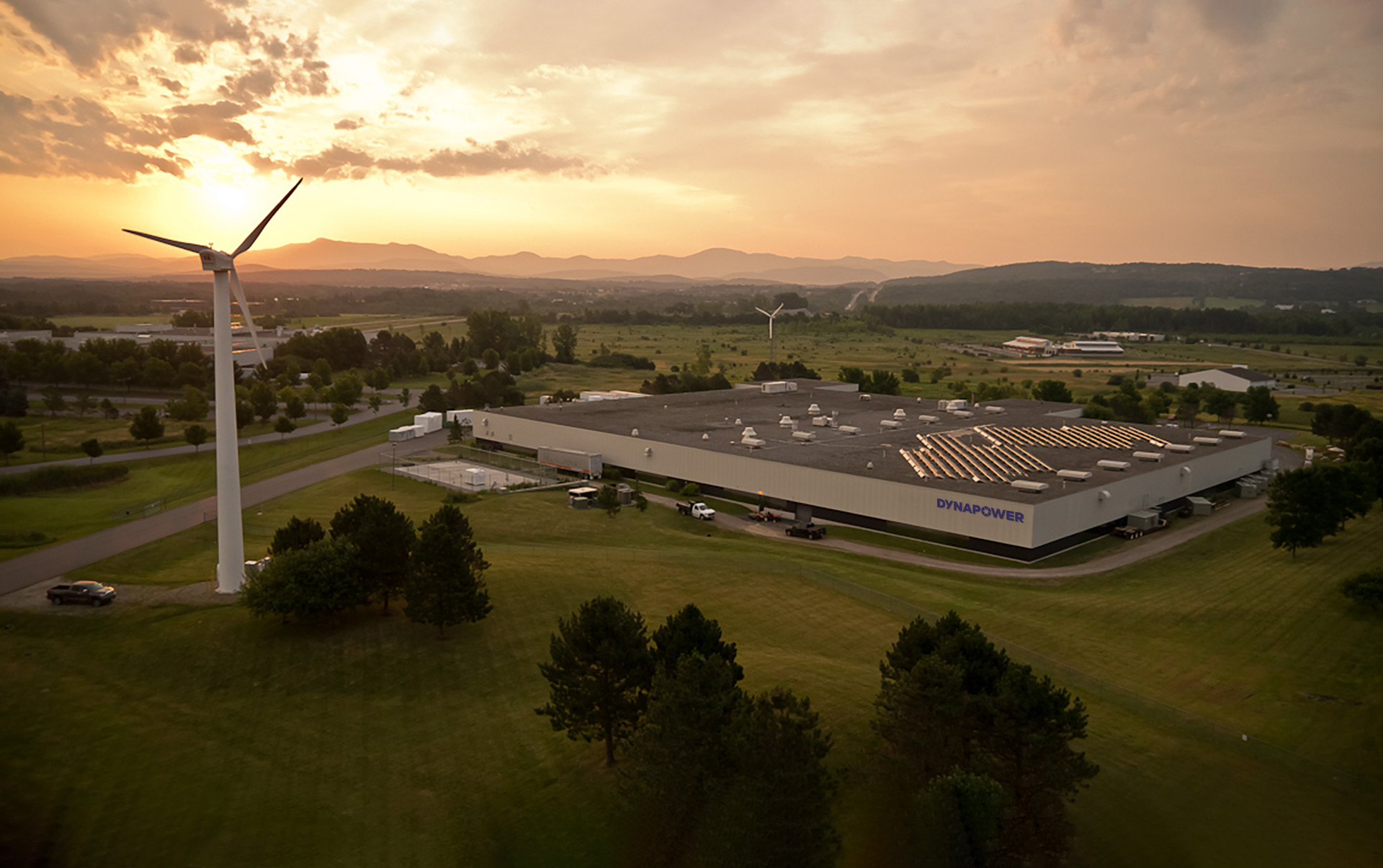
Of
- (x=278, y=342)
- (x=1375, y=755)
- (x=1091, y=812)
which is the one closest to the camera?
(x=1091, y=812)

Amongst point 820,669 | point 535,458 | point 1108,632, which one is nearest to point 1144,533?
point 1108,632

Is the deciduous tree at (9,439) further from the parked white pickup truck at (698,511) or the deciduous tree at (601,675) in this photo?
the deciduous tree at (601,675)

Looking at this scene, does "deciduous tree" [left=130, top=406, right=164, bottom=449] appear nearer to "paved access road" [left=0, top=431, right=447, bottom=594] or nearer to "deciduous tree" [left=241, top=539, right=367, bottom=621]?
"paved access road" [left=0, top=431, right=447, bottom=594]

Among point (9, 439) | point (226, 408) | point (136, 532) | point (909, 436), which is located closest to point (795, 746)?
point (226, 408)

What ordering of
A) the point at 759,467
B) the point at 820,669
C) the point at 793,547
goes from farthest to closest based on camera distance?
1. the point at 759,467
2. the point at 793,547
3. the point at 820,669

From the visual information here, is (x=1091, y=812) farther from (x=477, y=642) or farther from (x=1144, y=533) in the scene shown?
(x=1144, y=533)

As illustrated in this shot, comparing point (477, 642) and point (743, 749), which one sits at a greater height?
point (743, 749)

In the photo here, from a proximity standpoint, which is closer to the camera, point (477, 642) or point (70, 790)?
point (70, 790)

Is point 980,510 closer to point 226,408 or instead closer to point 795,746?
point 795,746
